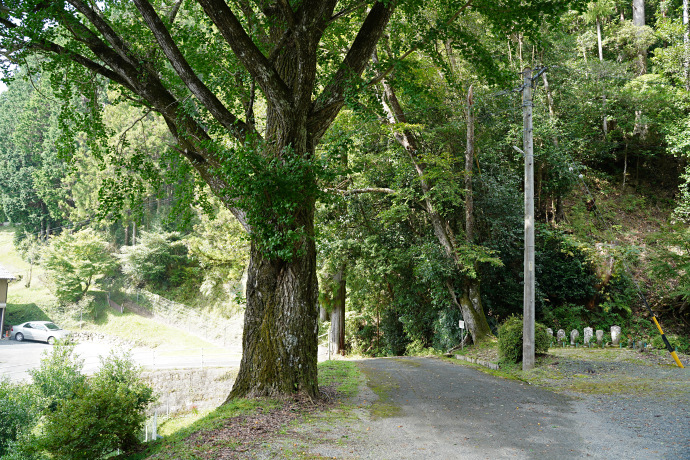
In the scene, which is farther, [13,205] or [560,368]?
[13,205]

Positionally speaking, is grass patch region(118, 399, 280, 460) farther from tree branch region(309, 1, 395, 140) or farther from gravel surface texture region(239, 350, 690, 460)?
tree branch region(309, 1, 395, 140)

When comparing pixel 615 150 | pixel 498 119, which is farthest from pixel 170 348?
pixel 615 150

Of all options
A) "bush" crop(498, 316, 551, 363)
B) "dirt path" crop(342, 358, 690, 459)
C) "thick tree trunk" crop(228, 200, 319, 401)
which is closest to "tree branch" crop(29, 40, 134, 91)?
"thick tree trunk" crop(228, 200, 319, 401)

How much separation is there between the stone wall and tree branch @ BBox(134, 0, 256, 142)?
11114mm

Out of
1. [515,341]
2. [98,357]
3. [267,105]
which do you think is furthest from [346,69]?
[98,357]

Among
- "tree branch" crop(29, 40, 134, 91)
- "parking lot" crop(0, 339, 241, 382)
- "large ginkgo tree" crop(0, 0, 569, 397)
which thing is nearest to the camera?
"large ginkgo tree" crop(0, 0, 569, 397)

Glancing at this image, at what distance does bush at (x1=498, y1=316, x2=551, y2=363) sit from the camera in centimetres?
1050

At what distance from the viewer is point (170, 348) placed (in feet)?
84.3

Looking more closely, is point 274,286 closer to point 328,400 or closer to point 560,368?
point 328,400

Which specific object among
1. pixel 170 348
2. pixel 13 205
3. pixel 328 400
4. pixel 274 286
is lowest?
pixel 170 348

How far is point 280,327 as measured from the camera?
21.6ft

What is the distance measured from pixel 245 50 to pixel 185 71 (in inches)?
38.4

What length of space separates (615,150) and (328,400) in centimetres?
2108

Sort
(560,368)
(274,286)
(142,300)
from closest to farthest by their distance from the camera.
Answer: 1. (274,286)
2. (560,368)
3. (142,300)
